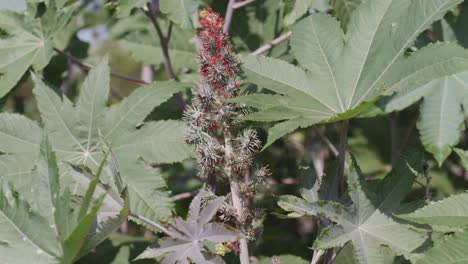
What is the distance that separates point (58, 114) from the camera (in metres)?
1.72

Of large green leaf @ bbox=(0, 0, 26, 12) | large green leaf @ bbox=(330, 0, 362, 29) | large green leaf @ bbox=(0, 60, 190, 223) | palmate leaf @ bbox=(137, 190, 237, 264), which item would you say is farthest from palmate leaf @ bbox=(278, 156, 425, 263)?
large green leaf @ bbox=(0, 0, 26, 12)

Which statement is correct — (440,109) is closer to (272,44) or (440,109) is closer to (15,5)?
(272,44)

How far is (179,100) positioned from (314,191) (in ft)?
2.09

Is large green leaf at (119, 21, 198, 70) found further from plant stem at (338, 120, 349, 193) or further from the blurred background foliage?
plant stem at (338, 120, 349, 193)

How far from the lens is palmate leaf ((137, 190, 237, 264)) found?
126cm

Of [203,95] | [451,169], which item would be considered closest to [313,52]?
[203,95]

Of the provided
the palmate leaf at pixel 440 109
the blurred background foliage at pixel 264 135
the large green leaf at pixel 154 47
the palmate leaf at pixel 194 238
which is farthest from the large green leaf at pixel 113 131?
the palmate leaf at pixel 440 109

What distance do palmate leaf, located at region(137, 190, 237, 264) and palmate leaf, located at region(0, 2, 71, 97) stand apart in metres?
0.82

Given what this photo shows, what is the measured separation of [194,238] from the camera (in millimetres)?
1299

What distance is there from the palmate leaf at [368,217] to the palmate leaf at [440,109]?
0.19 meters

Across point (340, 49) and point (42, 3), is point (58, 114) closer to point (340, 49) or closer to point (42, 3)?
point (42, 3)

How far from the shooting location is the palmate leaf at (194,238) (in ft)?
4.15

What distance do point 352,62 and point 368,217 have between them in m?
0.37

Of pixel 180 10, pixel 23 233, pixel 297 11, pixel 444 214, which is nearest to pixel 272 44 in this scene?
pixel 297 11
